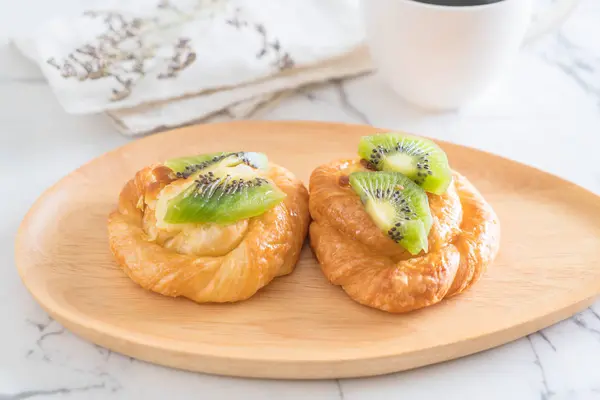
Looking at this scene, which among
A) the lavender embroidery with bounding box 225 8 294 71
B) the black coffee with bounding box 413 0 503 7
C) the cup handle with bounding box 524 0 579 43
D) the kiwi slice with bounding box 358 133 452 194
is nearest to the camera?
the kiwi slice with bounding box 358 133 452 194

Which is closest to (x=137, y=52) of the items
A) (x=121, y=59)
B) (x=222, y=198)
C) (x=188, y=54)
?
(x=121, y=59)

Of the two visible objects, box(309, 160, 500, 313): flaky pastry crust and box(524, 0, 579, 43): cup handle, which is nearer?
box(309, 160, 500, 313): flaky pastry crust

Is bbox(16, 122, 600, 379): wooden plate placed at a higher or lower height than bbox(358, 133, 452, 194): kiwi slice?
lower

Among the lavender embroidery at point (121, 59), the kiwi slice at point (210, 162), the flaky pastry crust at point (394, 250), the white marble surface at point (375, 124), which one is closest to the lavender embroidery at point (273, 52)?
the white marble surface at point (375, 124)

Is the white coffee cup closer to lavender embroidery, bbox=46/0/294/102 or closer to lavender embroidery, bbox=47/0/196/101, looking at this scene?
lavender embroidery, bbox=46/0/294/102

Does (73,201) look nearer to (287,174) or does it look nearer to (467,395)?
(287,174)

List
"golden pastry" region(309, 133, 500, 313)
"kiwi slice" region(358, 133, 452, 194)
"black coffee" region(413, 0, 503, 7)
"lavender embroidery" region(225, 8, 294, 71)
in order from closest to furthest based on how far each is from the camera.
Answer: "golden pastry" region(309, 133, 500, 313), "kiwi slice" region(358, 133, 452, 194), "black coffee" region(413, 0, 503, 7), "lavender embroidery" region(225, 8, 294, 71)

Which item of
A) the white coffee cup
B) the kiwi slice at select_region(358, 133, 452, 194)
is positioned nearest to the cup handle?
the white coffee cup

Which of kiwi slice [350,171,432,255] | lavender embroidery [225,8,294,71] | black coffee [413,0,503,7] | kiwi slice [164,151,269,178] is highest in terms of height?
black coffee [413,0,503,7]
